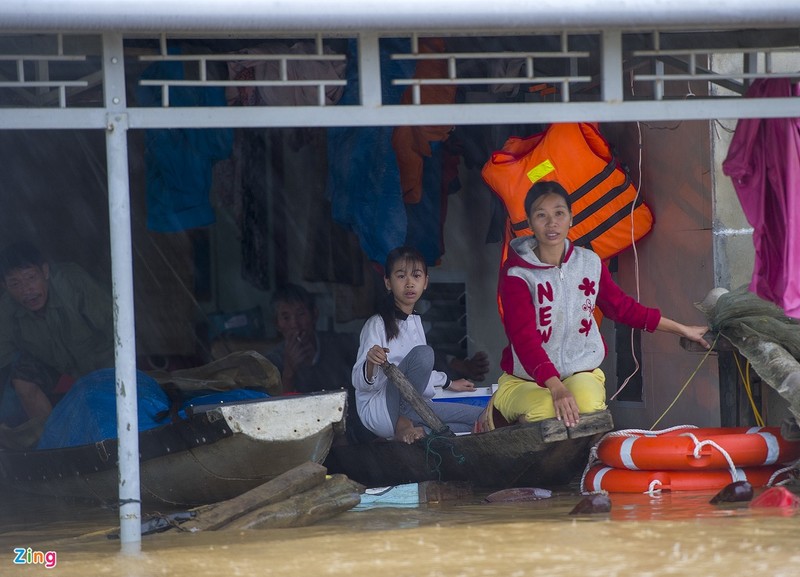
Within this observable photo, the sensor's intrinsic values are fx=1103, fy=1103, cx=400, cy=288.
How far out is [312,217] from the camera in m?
10.5

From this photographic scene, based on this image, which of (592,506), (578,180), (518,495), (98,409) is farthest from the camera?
(578,180)

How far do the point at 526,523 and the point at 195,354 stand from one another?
23.3 ft

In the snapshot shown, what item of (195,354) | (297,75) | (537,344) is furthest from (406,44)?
(195,354)

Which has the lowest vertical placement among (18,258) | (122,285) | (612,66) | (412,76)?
(122,285)

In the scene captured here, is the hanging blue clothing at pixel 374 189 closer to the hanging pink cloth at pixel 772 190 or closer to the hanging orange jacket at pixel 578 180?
the hanging orange jacket at pixel 578 180

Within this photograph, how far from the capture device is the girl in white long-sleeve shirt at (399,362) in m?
6.93

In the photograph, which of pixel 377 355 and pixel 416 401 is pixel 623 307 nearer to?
pixel 416 401

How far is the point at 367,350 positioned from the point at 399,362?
0.82 ft

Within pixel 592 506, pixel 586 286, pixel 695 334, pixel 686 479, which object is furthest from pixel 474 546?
pixel 695 334

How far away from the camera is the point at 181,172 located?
8.66 m

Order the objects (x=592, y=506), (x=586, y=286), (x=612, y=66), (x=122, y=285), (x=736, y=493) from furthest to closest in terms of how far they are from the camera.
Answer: (x=586, y=286) < (x=736, y=493) < (x=592, y=506) < (x=612, y=66) < (x=122, y=285)

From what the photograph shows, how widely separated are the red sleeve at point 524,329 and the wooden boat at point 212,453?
105 centimetres

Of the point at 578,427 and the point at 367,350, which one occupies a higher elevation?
the point at 367,350

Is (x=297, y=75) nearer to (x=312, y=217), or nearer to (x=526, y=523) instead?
(x=312, y=217)
